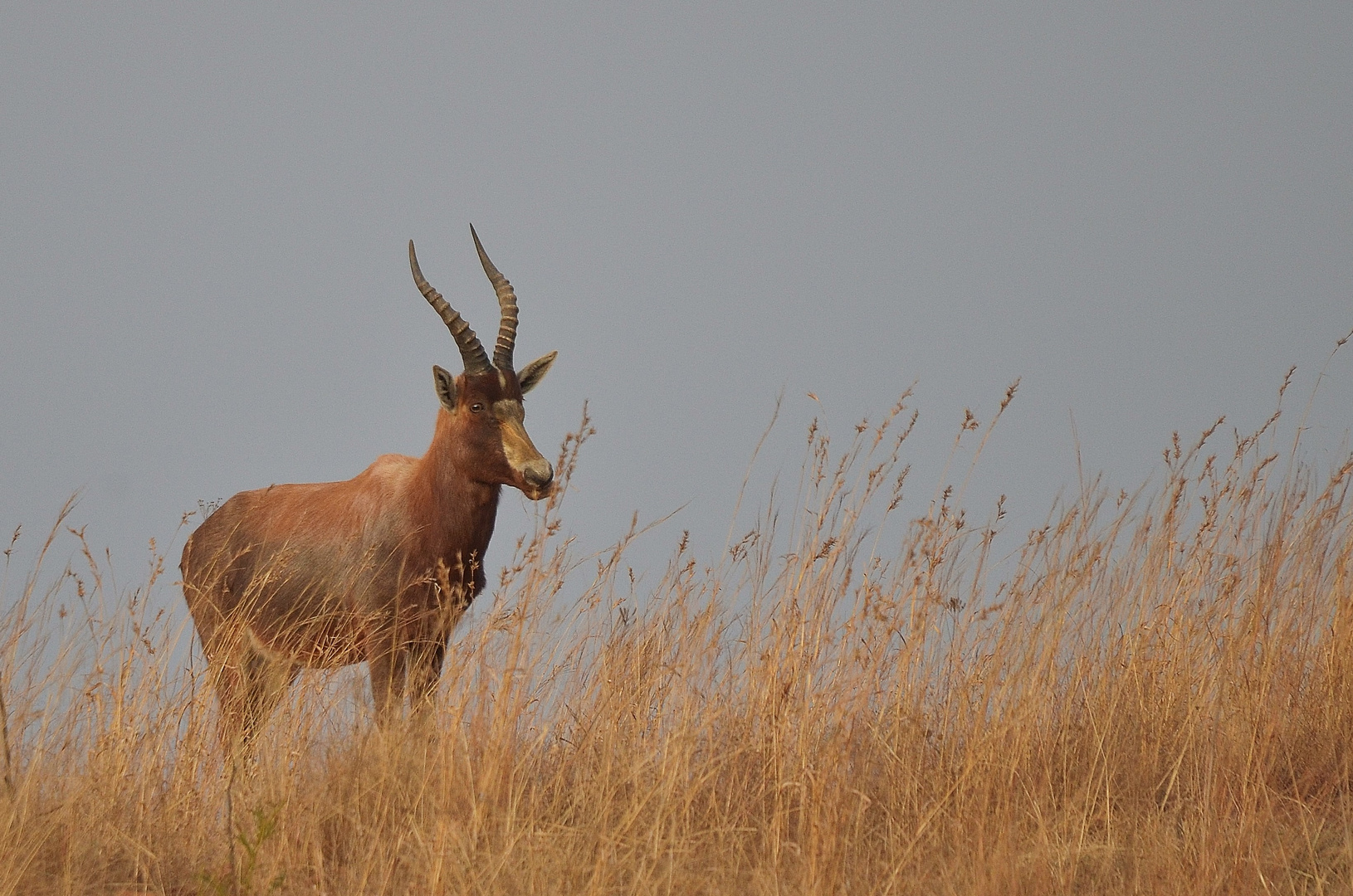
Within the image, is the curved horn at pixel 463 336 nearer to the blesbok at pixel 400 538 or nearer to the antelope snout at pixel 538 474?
the blesbok at pixel 400 538

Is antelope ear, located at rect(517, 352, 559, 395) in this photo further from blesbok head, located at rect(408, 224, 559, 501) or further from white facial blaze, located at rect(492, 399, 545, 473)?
white facial blaze, located at rect(492, 399, 545, 473)

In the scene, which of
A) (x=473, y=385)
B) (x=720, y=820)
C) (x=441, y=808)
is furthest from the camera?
(x=473, y=385)

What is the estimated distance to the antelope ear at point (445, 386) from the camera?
289 inches

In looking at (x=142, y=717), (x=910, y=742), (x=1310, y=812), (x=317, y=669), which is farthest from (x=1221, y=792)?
(x=142, y=717)

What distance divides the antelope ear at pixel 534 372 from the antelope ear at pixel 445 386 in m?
0.53

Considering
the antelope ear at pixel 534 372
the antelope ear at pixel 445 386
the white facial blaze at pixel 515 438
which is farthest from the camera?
the antelope ear at pixel 534 372

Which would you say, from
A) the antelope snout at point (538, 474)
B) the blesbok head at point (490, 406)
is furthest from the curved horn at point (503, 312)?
the antelope snout at point (538, 474)

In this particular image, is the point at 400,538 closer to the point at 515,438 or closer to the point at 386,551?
the point at 386,551

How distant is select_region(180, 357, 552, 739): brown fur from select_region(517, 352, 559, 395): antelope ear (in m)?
0.02

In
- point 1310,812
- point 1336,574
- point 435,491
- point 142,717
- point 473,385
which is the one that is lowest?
point 1310,812

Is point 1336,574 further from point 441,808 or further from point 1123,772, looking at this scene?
point 441,808

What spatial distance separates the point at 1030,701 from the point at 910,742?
48cm

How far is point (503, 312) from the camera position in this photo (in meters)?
7.69

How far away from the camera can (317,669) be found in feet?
18.5
